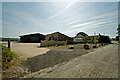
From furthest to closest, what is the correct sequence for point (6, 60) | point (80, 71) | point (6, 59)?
point (6, 59) < point (6, 60) < point (80, 71)

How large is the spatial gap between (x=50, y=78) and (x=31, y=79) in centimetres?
72

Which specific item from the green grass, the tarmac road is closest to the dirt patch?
the tarmac road

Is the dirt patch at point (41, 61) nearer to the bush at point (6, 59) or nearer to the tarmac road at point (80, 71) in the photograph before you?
the tarmac road at point (80, 71)

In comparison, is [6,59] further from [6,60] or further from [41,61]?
[41,61]

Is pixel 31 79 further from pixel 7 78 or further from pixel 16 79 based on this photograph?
pixel 7 78

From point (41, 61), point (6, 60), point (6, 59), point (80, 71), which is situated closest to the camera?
point (80, 71)

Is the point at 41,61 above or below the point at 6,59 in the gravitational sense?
below

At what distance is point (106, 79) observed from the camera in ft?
7.34

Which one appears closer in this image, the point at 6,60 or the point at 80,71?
the point at 80,71

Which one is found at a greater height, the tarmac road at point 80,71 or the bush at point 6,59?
the bush at point 6,59

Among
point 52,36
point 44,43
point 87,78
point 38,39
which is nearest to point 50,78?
point 87,78

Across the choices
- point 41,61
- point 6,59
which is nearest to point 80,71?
point 41,61

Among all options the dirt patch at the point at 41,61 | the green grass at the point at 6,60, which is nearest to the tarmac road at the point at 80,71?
the dirt patch at the point at 41,61

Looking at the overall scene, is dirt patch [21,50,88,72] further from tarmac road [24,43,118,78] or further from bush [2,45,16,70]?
bush [2,45,16,70]
